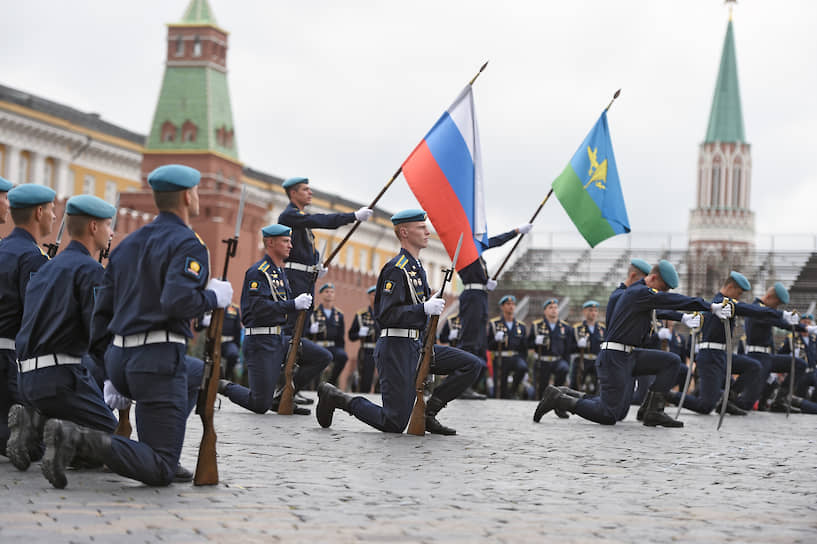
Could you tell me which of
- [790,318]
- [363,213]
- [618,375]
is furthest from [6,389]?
[790,318]

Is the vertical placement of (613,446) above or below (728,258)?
below

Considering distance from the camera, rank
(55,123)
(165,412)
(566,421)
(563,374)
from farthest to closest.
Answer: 1. (55,123)
2. (563,374)
3. (566,421)
4. (165,412)

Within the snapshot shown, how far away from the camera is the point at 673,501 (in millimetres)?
7348

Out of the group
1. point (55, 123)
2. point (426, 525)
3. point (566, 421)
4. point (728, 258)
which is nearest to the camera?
point (426, 525)

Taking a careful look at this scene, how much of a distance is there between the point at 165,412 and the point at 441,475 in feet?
6.21

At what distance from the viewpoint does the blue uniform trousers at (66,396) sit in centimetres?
761

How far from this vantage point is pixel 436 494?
7305mm

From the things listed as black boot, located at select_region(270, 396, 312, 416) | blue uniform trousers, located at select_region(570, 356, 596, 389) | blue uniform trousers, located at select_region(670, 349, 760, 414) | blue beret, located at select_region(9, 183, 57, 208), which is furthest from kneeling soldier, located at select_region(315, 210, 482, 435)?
blue uniform trousers, located at select_region(570, 356, 596, 389)

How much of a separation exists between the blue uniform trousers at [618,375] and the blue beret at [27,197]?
6577 millimetres

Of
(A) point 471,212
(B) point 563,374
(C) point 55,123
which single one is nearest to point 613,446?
(A) point 471,212

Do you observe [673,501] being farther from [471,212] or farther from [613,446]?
[471,212]

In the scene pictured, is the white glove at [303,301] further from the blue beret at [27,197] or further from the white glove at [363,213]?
the blue beret at [27,197]

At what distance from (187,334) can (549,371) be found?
17921 mm

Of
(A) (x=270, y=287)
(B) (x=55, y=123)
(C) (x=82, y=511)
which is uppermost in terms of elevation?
(B) (x=55, y=123)
